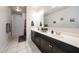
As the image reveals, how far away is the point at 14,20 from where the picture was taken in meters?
1.83

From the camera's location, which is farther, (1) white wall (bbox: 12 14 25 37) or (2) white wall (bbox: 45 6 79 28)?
(1) white wall (bbox: 12 14 25 37)

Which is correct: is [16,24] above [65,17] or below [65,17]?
below

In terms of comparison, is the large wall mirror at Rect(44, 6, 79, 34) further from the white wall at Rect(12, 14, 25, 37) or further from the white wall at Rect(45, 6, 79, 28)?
the white wall at Rect(12, 14, 25, 37)

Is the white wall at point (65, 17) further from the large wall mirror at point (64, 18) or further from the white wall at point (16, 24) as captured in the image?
the white wall at point (16, 24)

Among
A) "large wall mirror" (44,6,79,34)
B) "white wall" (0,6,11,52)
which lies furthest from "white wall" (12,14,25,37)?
"large wall mirror" (44,6,79,34)

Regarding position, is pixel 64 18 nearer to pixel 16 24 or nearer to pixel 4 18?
pixel 16 24

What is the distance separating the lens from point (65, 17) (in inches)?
73.8

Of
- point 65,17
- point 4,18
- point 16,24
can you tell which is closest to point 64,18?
point 65,17

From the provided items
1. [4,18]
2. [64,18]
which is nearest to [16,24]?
[4,18]

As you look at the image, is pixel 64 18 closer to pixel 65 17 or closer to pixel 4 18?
pixel 65 17

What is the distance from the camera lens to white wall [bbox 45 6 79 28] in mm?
1644

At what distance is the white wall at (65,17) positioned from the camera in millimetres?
1644

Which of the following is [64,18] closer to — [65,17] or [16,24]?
[65,17]

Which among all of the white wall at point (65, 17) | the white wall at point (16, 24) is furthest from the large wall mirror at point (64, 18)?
the white wall at point (16, 24)
